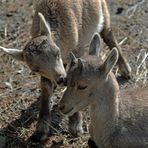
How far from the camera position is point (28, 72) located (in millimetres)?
9344

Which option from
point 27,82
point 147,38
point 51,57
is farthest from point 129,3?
point 51,57

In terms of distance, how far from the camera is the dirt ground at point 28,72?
8109mm

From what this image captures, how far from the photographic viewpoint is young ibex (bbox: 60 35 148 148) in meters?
6.58

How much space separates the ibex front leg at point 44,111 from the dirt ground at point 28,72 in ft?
0.40

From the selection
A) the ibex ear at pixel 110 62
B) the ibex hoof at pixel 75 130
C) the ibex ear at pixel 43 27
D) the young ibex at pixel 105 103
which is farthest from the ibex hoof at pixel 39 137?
the ibex ear at pixel 110 62

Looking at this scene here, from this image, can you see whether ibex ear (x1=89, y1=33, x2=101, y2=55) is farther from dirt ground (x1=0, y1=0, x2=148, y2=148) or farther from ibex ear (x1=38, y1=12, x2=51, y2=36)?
dirt ground (x1=0, y1=0, x2=148, y2=148)

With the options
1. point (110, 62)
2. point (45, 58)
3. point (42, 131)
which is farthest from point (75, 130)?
point (110, 62)

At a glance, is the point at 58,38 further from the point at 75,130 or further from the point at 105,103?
the point at 105,103

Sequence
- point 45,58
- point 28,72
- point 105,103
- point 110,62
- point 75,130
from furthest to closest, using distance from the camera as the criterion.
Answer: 1. point 28,72
2. point 75,130
3. point 45,58
4. point 105,103
5. point 110,62

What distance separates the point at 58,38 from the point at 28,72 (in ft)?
4.59

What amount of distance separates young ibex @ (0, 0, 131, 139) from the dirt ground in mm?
223

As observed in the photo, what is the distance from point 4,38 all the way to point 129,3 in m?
2.50

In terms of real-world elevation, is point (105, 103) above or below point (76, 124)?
above

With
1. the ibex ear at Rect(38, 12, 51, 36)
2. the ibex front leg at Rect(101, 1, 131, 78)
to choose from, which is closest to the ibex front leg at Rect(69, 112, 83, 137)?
the ibex ear at Rect(38, 12, 51, 36)
